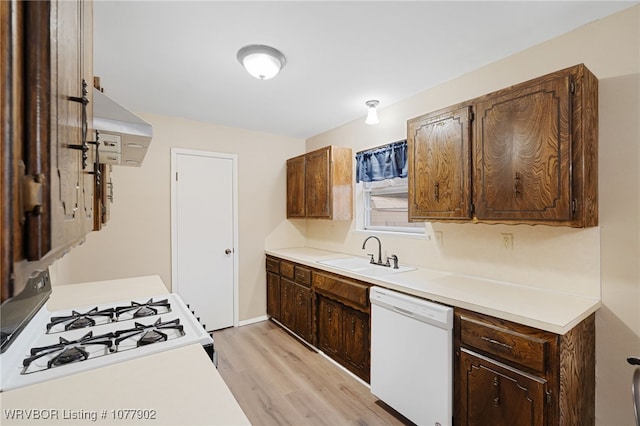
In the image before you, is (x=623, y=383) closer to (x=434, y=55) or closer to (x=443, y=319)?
(x=443, y=319)

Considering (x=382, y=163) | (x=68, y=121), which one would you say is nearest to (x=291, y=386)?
(x=382, y=163)

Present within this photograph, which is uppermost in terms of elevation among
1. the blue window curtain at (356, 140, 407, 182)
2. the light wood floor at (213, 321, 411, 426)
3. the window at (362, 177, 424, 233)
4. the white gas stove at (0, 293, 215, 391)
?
the blue window curtain at (356, 140, 407, 182)

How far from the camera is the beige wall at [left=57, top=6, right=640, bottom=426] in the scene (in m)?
1.62

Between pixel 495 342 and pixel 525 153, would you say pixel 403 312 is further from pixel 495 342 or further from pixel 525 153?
pixel 525 153

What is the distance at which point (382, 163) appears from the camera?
10.0ft

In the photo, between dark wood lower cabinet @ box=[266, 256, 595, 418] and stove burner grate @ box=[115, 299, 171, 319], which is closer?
dark wood lower cabinet @ box=[266, 256, 595, 418]

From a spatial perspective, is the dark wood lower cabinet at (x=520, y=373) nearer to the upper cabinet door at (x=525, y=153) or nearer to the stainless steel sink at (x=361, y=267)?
the upper cabinet door at (x=525, y=153)

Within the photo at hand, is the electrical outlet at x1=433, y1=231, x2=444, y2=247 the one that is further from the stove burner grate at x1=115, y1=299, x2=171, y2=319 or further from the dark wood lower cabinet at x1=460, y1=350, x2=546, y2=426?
the stove burner grate at x1=115, y1=299, x2=171, y2=319

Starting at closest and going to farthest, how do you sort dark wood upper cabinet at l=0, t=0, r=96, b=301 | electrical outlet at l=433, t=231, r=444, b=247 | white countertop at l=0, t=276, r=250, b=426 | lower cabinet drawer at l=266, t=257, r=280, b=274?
dark wood upper cabinet at l=0, t=0, r=96, b=301 < white countertop at l=0, t=276, r=250, b=426 < electrical outlet at l=433, t=231, r=444, b=247 < lower cabinet drawer at l=266, t=257, r=280, b=274

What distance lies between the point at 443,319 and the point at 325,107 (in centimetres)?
227

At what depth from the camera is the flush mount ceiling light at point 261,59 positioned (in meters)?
1.93

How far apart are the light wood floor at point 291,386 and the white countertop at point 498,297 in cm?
91

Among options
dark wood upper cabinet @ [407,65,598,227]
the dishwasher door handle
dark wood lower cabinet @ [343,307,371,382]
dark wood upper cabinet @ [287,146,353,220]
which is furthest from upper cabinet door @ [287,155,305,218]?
the dishwasher door handle

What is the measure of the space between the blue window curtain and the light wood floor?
6.25 feet
